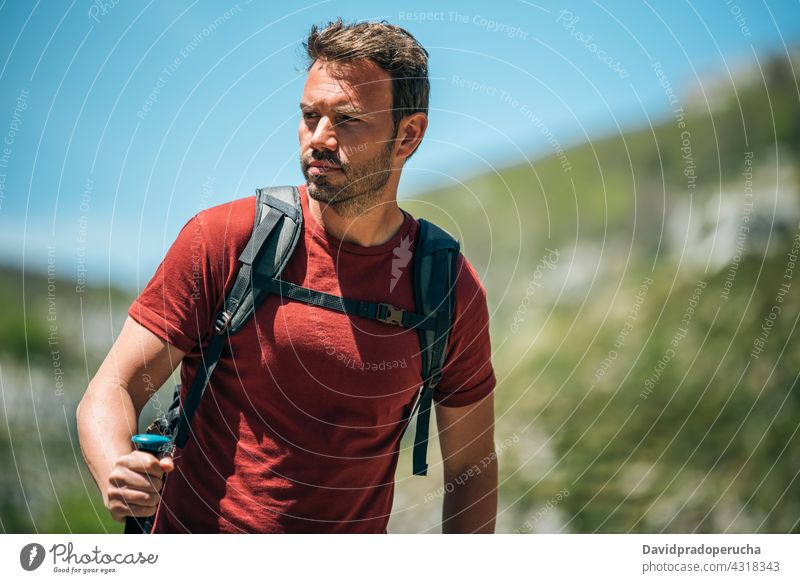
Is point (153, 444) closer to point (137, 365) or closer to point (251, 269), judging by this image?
point (137, 365)

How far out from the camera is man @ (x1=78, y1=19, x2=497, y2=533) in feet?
7.66

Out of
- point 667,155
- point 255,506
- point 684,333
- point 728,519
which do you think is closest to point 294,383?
point 255,506

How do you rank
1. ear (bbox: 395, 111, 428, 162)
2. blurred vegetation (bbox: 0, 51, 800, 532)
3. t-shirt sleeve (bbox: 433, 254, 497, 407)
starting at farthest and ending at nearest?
blurred vegetation (bbox: 0, 51, 800, 532), ear (bbox: 395, 111, 428, 162), t-shirt sleeve (bbox: 433, 254, 497, 407)

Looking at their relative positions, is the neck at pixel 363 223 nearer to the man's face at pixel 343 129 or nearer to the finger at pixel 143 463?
the man's face at pixel 343 129

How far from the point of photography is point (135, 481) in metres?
2.06

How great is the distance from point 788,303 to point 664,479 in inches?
55.0

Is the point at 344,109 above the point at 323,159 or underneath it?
above

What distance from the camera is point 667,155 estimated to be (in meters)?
7.36

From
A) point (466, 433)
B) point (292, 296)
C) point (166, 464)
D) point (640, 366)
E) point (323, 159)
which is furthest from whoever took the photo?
point (640, 366)

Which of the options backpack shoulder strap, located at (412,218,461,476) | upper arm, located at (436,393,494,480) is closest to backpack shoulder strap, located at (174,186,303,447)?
backpack shoulder strap, located at (412,218,461,476)

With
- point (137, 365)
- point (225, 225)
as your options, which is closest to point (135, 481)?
point (137, 365)

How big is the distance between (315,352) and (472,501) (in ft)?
3.06

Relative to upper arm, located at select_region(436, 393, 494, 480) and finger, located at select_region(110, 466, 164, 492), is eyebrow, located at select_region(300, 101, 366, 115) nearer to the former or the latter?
upper arm, located at select_region(436, 393, 494, 480)

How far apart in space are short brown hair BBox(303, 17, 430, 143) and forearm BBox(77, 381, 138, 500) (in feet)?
4.21
